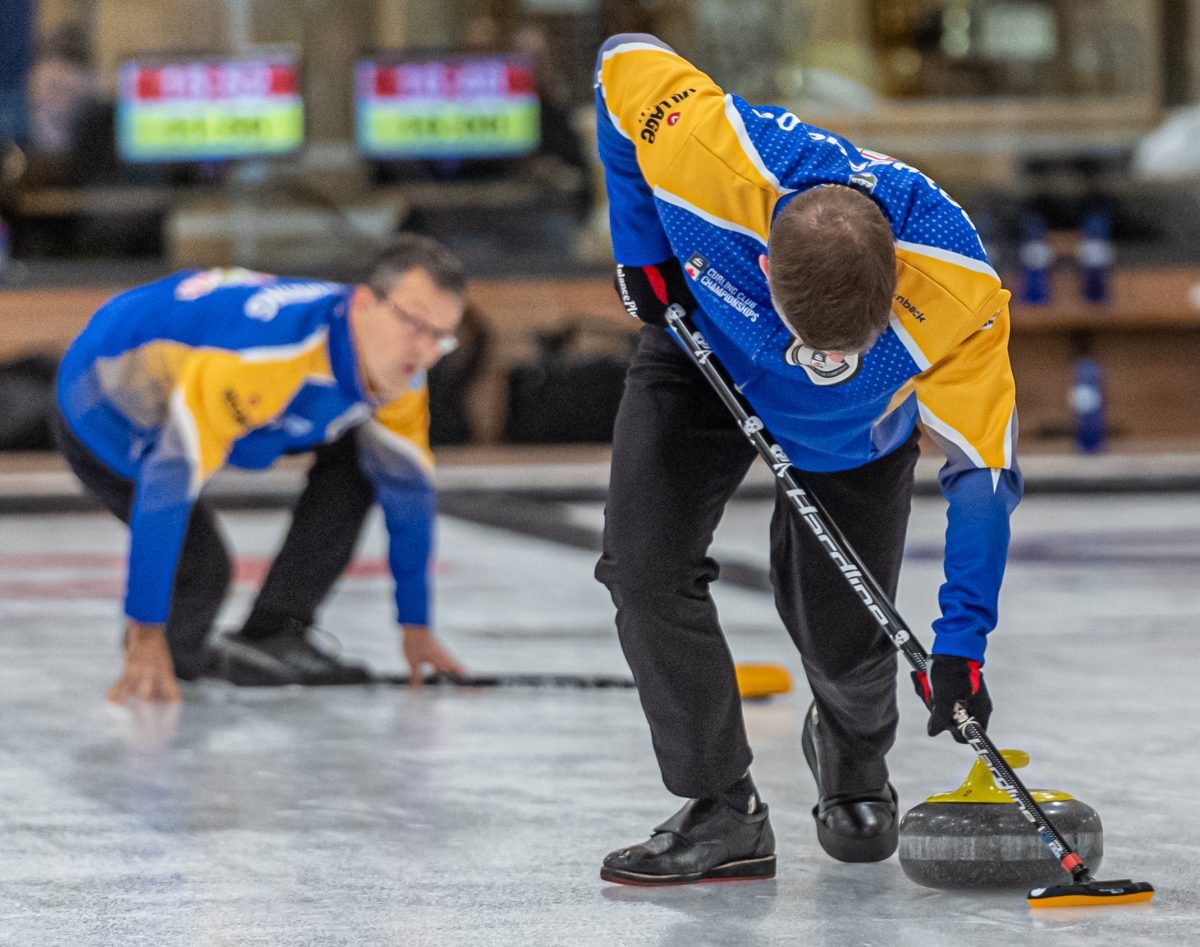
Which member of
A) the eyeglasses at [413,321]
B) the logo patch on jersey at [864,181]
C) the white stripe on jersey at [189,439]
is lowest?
the white stripe on jersey at [189,439]

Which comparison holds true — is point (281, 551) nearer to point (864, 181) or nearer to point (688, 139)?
point (688, 139)

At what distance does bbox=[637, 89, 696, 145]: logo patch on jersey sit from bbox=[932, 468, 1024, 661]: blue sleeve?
67 cm

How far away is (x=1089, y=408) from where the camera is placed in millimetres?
10641

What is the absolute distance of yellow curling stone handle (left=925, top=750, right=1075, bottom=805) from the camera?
9.45 feet

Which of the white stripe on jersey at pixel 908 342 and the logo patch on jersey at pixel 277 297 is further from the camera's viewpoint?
the logo patch on jersey at pixel 277 297

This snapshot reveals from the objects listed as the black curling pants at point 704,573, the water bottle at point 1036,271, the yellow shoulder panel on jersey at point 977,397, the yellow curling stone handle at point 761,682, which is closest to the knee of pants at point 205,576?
the yellow curling stone handle at point 761,682

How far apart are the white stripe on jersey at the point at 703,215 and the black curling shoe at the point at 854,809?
2.68 feet

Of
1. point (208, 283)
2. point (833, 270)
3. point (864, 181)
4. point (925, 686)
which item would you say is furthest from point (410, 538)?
point (833, 270)

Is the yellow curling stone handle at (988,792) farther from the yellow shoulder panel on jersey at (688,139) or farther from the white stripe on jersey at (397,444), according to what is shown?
the white stripe on jersey at (397,444)

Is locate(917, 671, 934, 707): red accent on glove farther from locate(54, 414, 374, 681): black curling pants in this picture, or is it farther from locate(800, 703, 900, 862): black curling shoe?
locate(54, 414, 374, 681): black curling pants

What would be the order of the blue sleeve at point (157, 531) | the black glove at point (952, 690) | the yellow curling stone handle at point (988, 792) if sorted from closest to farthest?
1. the black glove at point (952, 690)
2. the yellow curling stone handle at point (988, 792)
3. the blue sleeve at point (157, 531)

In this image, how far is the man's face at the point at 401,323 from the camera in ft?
14.0

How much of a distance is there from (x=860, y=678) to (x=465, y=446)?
7.56m

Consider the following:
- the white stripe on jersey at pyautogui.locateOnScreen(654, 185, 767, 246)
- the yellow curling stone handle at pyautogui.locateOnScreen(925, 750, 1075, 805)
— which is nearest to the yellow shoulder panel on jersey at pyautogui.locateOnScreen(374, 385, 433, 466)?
the white stripe on jersey at pyautogui.locateOnScreen(654, 185, 767, 246)
